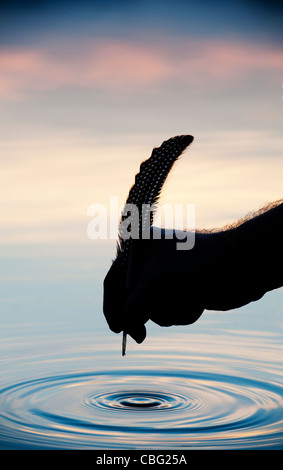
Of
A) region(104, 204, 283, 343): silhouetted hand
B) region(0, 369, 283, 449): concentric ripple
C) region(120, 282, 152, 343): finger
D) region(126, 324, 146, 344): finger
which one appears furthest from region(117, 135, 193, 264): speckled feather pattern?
region(0, 369, 283, 449): concentric ripple

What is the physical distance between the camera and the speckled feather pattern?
5129mm

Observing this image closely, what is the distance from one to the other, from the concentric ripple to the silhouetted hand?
2.92ft

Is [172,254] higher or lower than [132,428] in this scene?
higher

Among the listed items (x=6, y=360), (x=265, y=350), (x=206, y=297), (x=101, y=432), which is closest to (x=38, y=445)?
(x=101, y=432)

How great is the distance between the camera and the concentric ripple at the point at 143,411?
5.69m

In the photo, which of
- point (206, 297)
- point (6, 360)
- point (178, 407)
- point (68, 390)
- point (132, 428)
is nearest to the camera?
point (206, 297)

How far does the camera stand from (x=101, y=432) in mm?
5867

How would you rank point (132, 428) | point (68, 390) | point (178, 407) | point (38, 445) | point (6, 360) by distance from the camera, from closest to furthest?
point (38, 445) < point (132, 428) < point (178, 407) < point (68, 390) < point (6, 360)

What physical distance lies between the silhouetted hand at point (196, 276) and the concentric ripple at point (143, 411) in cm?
→ 89

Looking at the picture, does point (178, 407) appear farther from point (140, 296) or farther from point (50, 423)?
point (140, 296)

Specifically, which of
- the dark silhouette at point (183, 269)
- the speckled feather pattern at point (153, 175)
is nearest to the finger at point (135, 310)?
the dark silhouette at point (183, 269)

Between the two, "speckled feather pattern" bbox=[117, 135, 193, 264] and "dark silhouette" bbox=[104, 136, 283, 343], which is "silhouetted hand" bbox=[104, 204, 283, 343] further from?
"speckled feather pattern" bbox=[117, 135, 193, 264]

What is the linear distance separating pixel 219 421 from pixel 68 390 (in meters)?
1.60

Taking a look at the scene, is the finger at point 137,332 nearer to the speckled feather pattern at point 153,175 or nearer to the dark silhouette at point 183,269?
the dark silhouette at point 183,269
